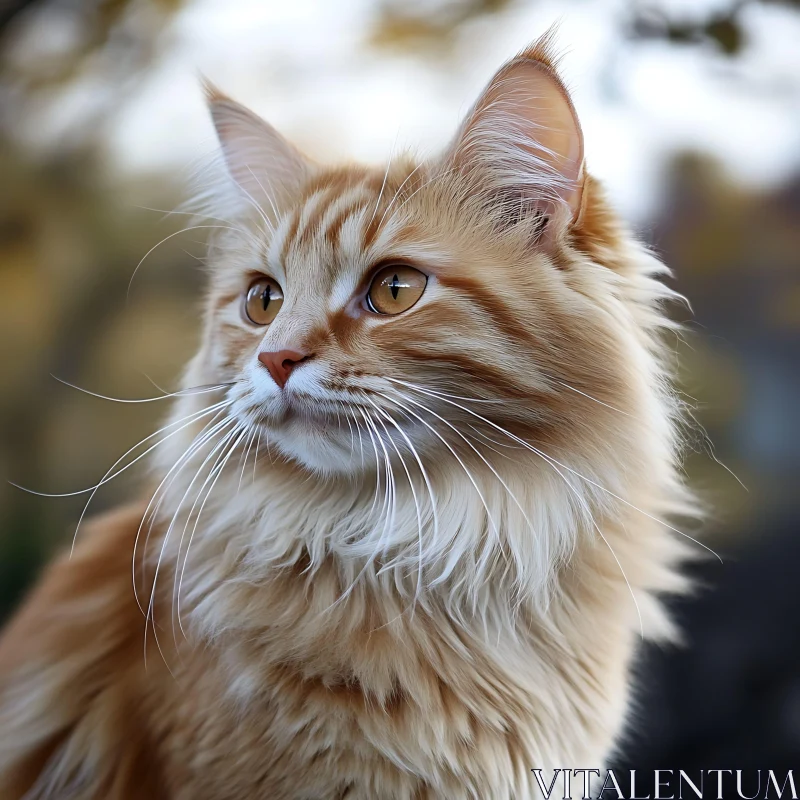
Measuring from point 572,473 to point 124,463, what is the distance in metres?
0.87

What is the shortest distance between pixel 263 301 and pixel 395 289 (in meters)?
0.24

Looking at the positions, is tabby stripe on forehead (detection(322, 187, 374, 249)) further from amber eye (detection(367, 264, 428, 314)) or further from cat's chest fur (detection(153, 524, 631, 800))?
cat's chest fur (detection(153, 524, 631, 800))

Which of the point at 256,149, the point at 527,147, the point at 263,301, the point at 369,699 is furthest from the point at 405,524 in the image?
the point at 256,149

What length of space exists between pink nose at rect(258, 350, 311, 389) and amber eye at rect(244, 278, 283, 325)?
18 centimetres

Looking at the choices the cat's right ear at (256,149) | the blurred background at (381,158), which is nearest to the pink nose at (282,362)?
the cat's right ear at (256,149)

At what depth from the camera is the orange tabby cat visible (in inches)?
32.4

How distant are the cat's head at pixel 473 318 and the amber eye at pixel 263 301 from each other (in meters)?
0.04

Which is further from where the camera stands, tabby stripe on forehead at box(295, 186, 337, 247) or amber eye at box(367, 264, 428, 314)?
tabby stripe on forehead at box(295, 186, 337, 247)

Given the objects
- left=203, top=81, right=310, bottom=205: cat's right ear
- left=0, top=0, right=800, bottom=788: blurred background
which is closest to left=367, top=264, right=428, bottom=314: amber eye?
left=203, top=81, right=310, bottom=205: cat's right ear

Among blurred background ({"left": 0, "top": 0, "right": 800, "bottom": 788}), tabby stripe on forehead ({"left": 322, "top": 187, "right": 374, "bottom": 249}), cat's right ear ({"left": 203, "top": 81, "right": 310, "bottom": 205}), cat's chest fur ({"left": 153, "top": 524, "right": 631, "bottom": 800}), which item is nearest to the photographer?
cat's chest fur ({"left": 153, "top": 524, "right": 631, "bottom": 800})

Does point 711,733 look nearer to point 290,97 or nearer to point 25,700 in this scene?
point 25,700

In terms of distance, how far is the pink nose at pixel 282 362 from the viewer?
0.82m

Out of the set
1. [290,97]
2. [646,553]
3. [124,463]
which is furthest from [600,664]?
[290,97]

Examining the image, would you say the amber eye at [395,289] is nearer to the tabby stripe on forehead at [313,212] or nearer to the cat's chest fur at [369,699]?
the tabby stripe on forehead at [313,212]
